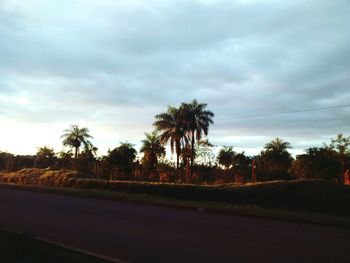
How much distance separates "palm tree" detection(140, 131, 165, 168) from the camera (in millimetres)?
60938

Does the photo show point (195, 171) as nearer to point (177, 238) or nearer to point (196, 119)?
point (196, 119)

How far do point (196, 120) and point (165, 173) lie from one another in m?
8.81

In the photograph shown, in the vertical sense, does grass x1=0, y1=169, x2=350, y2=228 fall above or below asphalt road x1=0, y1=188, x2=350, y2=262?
above

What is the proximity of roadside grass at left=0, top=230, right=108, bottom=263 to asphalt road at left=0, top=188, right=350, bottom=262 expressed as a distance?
2.59 feet

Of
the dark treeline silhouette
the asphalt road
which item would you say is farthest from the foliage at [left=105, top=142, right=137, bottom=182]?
the asphalt road

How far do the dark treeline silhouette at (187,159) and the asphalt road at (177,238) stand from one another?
82.7 feet

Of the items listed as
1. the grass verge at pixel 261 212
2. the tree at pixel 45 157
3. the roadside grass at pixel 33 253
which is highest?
the tree at pixel 45 157

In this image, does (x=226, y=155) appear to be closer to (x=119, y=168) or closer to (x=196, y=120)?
(x=196, y=120)

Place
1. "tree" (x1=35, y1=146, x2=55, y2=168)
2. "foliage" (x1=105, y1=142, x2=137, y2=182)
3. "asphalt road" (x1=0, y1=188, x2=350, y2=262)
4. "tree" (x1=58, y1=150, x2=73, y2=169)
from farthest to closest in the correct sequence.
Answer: "tree" (x1=35, y1=146, x2=55, y2=168)
"tree" (x1=58, y1=150, x2=73, y2=169)
"foliage" (x1=105, y1=142, x2=137, y2=182)
"asphalt road" (x1=0, y1=188, x2=350, y2=262)

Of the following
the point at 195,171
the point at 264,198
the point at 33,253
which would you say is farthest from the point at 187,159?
the point at 33,253

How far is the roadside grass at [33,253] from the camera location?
736 cm

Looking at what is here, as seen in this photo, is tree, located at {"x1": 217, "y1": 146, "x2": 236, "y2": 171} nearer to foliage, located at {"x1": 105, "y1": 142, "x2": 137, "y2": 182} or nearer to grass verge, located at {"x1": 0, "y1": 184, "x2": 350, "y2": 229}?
foliage, located at {"x1": 105, "y1": 142, "x2": 137, "y2": 182}

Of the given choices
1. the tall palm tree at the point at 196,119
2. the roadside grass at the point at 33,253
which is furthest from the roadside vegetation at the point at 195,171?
the roadside grass at the point at 33,253

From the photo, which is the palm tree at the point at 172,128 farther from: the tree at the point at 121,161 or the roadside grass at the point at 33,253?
the roadside grass at the point at 33,253
